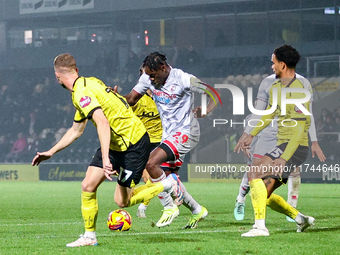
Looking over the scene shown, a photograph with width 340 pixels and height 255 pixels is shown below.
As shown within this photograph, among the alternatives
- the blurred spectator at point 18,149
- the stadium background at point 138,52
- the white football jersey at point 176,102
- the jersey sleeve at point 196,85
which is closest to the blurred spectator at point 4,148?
the stadium background at point 138,52

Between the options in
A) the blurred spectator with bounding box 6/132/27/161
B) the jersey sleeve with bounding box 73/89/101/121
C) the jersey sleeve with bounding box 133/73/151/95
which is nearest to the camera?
the jersey sleeve with bounding box 73/89/101/121

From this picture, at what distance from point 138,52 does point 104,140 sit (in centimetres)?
2253

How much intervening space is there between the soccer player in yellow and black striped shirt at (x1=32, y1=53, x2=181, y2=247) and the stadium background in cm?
1469

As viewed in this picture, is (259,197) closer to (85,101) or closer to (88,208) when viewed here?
(88,208)

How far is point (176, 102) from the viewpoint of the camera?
7.50 meters

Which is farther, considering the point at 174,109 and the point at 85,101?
the point at 174,109

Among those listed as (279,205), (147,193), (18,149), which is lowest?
(18,149)

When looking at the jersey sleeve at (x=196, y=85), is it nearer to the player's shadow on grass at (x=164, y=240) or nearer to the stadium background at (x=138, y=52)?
the player's shadow on grass at (x=164, y=240)

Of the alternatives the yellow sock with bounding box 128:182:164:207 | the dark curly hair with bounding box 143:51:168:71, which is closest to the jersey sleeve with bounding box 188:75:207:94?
the dark curly hair with bounding box 143:51:168:71

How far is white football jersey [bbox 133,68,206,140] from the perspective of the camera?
7445mm

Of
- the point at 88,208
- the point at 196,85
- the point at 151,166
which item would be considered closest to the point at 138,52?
the point at 196,85

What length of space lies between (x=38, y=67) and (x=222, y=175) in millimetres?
13077

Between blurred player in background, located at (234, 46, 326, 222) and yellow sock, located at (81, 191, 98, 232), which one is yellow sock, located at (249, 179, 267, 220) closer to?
blurred player in background, located at (234, 46, 326, 222)

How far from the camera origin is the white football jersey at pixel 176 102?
24.4 ft
